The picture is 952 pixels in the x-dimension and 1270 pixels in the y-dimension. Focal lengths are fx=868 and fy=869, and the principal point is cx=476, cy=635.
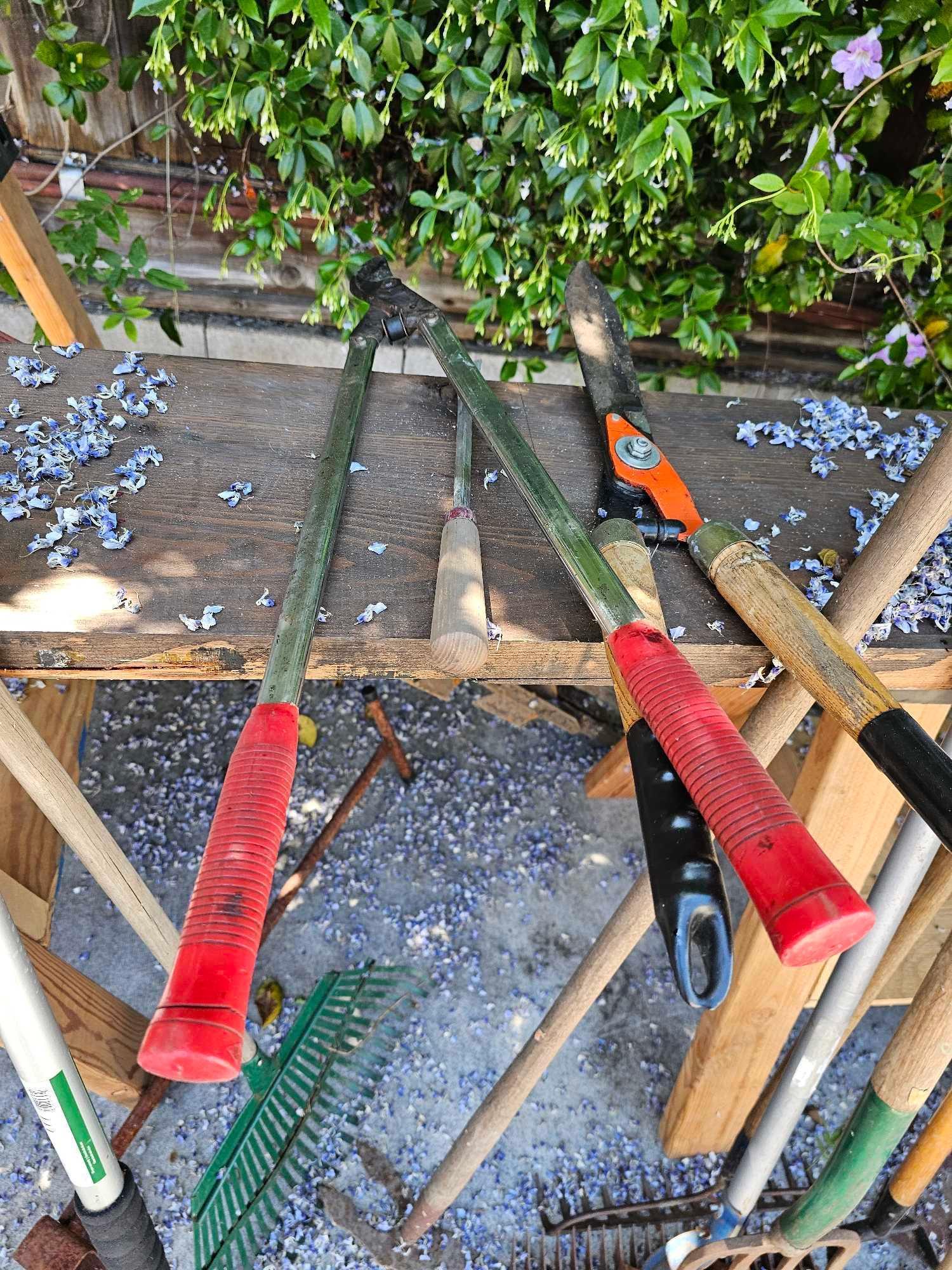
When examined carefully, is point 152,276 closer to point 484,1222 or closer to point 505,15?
point 505,15

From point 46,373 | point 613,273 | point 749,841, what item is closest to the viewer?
point 749,841

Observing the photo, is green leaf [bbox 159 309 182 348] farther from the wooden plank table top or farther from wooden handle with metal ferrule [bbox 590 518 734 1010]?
wooden handle with metal ferrule [bbox 590 518 734 1010]

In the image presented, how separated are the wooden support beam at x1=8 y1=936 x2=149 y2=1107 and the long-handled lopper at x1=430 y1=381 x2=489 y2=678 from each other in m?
0.98

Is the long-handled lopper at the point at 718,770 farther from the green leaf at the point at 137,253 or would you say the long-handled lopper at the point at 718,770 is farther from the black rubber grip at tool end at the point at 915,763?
the green leaf at the point at 137,253

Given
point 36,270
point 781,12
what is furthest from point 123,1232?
point 781,12

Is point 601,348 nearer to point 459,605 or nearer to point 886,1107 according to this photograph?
point 459,605

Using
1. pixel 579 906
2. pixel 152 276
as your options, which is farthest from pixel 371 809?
pixel 152 276

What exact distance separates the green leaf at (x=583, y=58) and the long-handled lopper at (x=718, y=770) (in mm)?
1218

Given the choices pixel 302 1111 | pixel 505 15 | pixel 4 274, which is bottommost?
pixel 302 1111

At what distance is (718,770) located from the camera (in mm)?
747

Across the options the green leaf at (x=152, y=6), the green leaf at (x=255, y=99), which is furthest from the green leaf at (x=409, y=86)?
the green leaf at (x=152, y=6)

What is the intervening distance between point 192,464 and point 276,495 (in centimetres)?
15

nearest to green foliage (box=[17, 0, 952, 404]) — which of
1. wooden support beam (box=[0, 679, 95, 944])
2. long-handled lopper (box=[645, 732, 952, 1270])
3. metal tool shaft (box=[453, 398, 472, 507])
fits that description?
metal tool shaft (box=[453, 398, 472, 507])

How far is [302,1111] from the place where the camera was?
177 cm
